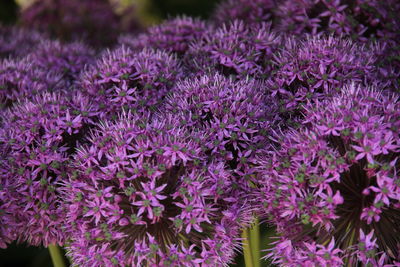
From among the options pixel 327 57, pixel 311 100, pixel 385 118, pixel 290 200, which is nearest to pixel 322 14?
pixel 327 57

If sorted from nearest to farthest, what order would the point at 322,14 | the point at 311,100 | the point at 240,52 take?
the point at 311,100 → the point at 240,52 → the point at 322,14

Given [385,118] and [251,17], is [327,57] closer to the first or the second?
[385,118]

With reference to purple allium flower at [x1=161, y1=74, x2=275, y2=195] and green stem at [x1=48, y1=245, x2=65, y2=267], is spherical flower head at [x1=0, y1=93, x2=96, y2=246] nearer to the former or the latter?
green stem at [x1=48, y1=245, x2=65, y2=267]

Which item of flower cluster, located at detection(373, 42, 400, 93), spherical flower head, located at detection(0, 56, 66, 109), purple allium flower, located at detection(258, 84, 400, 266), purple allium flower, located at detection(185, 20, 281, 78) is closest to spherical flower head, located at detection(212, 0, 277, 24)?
purple allium flower, located at detection(185, 20, 281, 78)

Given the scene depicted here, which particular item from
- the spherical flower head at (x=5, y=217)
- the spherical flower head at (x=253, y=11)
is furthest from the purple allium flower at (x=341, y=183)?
the spherical flower head at (x=253, y=11)

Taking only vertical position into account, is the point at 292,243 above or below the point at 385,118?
below

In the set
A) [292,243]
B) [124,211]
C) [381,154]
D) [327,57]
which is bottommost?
[292,243]
